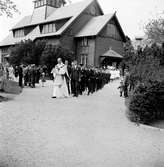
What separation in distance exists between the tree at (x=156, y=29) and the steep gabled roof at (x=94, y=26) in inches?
471

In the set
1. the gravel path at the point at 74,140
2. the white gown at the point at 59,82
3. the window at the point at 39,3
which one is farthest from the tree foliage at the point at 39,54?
the gravel path at the point at 74,140


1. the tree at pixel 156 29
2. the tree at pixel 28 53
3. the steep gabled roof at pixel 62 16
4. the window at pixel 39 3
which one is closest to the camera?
the tree at pixel 156 29

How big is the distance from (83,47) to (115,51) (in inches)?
201

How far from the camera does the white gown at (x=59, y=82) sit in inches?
642

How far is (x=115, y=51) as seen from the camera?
1945 inches

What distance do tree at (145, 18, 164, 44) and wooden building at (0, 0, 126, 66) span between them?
11958 millimetres

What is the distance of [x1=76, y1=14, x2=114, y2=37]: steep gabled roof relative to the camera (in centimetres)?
4584

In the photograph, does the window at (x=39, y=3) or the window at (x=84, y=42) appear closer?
the window at (x=84, y=42)

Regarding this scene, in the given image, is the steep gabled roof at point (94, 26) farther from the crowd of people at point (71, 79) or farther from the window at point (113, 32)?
the crowd of people at point (71, 79)

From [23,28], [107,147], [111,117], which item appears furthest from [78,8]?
[107,147]

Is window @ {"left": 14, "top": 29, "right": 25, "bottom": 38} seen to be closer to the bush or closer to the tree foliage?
the tree foliage

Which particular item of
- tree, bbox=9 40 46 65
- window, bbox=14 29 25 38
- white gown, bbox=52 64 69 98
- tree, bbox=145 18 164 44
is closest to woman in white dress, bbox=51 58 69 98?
white gown, bbox=52 64 69 98

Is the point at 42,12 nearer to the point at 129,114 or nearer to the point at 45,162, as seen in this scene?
the point at 129,114

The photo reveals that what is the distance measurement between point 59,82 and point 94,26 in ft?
106
